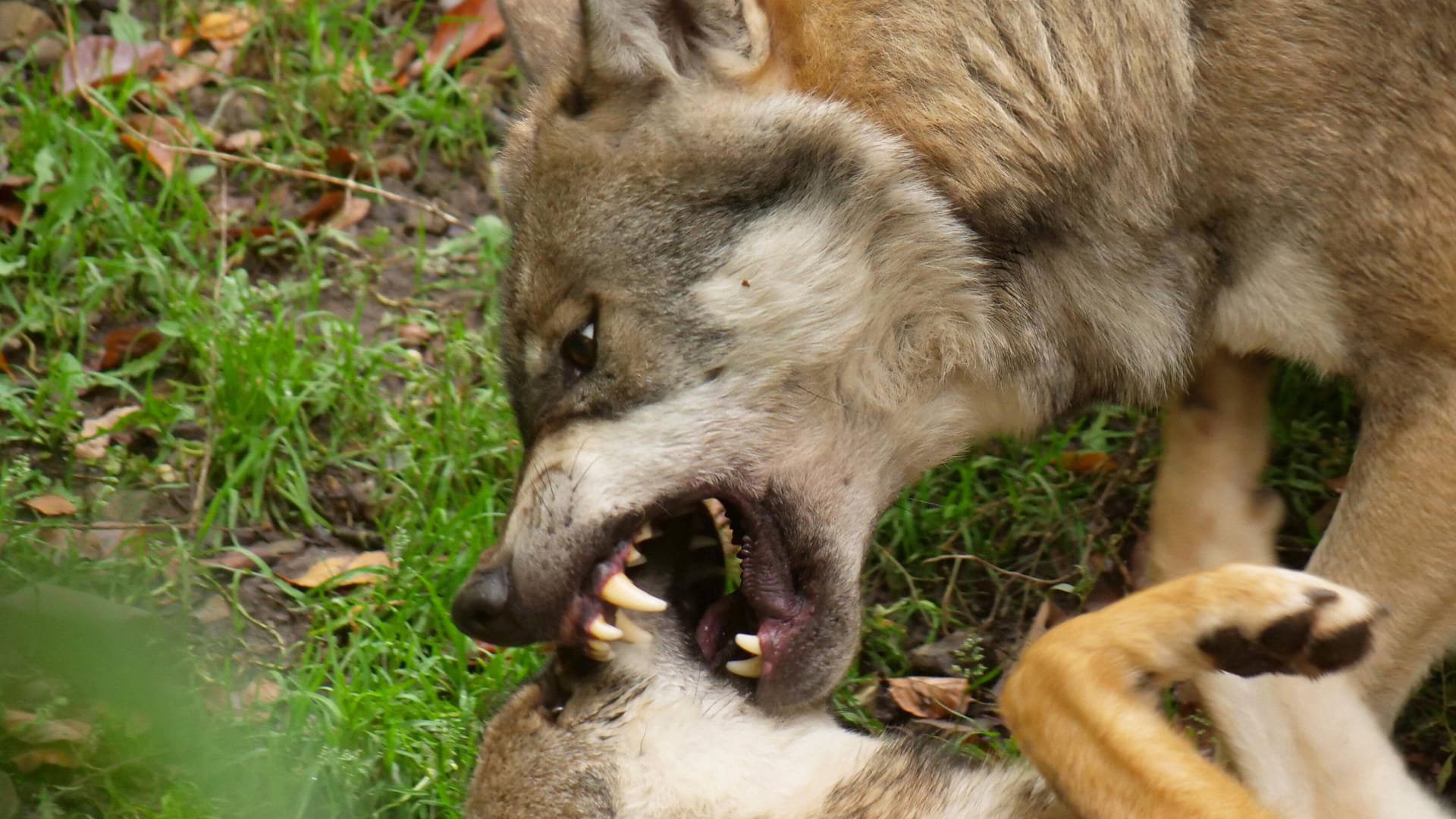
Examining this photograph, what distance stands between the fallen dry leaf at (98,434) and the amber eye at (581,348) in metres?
1.82

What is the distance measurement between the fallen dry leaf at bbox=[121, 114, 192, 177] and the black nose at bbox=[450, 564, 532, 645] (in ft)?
8.86

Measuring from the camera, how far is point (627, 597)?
123 inches

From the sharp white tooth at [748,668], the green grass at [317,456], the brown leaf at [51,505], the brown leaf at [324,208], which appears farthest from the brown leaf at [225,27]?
the sharp white tooth at [748,668]

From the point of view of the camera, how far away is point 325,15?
568 cm

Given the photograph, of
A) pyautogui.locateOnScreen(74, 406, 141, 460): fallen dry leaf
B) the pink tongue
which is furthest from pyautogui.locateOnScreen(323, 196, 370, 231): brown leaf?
the pink tongue

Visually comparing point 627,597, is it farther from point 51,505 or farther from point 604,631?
point 51,505

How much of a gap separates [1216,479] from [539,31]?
200 centimetres

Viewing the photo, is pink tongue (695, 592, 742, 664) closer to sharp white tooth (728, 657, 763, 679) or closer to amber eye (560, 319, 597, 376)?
sharp white tooth (728, 657, 763, 679)

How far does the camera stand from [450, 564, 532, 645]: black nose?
3.17 m

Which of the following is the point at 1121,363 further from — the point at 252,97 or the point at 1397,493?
the point at 252,97

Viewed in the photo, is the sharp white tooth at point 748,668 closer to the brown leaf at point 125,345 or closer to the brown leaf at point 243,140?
the brown leaf at point 125,345

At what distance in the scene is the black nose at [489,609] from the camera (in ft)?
10.4

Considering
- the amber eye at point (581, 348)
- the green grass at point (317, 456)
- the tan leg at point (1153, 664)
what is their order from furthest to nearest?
1. the green grass at point (317, 456)
2. the amber eye at point (581, 348)
3. the tan leg at point (1153, 664)

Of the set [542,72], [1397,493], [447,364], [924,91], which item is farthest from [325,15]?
[1397,493]
